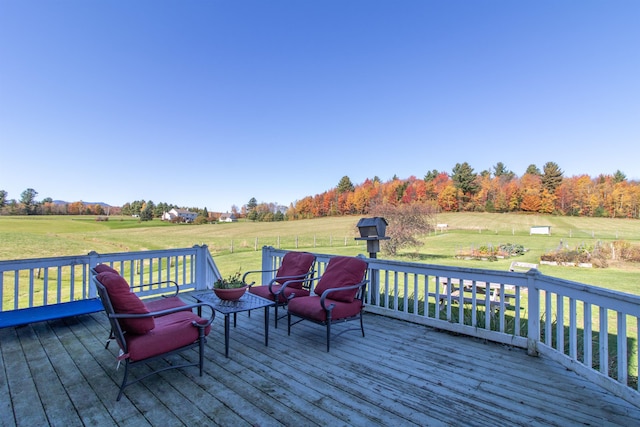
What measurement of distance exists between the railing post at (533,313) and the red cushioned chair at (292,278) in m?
2.65

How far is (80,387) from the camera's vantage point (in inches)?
86.4

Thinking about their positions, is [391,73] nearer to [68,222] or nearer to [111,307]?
[111,307]

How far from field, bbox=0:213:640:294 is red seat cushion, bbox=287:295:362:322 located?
11.3 meters

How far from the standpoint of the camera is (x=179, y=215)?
96.5 ft

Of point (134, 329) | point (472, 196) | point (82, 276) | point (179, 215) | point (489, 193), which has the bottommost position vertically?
point (82, 276)

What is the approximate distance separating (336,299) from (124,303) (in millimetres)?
2142

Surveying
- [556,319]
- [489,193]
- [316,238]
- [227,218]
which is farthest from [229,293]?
[489,193]

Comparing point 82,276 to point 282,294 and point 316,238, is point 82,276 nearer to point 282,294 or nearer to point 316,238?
point 282,294

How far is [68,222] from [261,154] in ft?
51.0

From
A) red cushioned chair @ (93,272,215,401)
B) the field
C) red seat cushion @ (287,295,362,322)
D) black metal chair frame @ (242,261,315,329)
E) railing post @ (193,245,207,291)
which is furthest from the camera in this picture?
the field

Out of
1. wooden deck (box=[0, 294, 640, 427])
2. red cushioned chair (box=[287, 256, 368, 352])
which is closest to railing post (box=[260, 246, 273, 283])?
red cushioned chair (box=[287, 256, 368, 352])

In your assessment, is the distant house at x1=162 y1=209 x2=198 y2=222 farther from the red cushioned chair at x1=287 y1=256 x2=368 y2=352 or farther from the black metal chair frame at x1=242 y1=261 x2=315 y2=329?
the red cushioned chair at x1=287 y1=256 x2=368 y2=352

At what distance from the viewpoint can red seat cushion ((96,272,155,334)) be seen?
2102 millimetres

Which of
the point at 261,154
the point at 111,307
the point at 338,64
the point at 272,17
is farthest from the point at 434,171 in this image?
the point at 111,307
